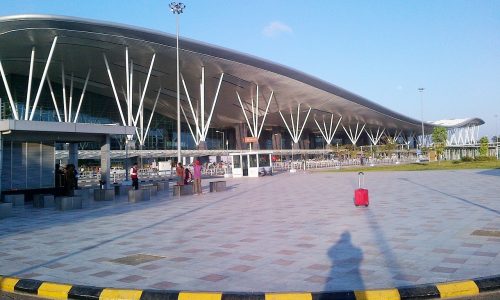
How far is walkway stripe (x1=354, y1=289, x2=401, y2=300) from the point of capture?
16.5 ft

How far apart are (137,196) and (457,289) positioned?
1530 cm

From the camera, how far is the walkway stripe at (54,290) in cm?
562

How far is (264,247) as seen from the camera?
314 inches

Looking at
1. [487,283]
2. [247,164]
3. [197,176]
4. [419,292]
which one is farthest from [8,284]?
[247,164]

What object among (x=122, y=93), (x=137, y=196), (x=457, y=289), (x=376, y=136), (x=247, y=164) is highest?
(x=122, y=93)

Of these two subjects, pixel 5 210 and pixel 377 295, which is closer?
Answer: pixel 377 295

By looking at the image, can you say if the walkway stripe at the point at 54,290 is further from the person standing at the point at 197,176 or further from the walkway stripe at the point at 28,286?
the person standing at the point at 197,176

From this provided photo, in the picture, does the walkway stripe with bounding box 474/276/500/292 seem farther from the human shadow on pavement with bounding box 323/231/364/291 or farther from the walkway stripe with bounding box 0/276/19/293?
the walkway stripe with bounding box 0/276/19/293

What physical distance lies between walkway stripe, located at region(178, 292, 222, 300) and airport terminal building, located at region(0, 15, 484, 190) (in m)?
14.2

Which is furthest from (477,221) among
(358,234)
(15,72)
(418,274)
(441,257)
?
(15,72)

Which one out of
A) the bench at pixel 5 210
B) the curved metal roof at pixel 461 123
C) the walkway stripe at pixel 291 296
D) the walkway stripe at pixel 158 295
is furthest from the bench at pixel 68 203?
the curved metal roof at pixel 461 123

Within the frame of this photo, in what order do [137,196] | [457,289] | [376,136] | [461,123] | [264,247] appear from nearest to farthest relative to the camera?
[457,289] → [264,247] → [137,196] → [376,136] → [461,123]

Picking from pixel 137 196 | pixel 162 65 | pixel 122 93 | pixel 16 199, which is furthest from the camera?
pixel 122 93

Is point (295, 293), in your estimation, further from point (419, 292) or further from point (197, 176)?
point (197, 176)
